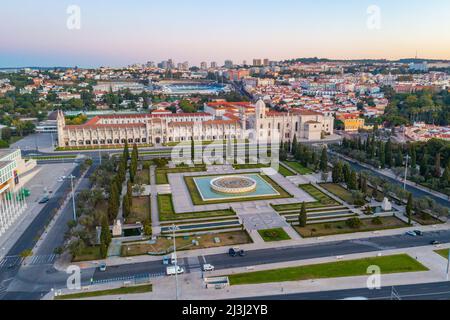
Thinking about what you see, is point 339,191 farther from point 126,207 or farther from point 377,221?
point 126,207

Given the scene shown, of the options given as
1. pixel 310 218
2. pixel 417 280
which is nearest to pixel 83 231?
pixel 310 218

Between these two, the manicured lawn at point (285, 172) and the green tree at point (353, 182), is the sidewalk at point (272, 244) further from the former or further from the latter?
the manicured lawn at point (285, 172)

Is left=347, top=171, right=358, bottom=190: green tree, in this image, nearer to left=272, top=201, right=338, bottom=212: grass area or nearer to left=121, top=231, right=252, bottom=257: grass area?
left=272, top=201, right=338, bottom=212: grass area

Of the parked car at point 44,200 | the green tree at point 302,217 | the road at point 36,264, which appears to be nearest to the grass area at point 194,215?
the green tree at point 302,217

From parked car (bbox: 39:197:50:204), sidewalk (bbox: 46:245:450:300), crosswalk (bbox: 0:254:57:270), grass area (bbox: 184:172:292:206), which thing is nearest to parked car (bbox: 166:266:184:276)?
sidewalk (bbox: 46:245:450:300)

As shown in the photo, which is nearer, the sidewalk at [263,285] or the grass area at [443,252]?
the sidewalk at [263,285]

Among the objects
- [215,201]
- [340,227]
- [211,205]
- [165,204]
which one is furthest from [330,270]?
[165,204]
